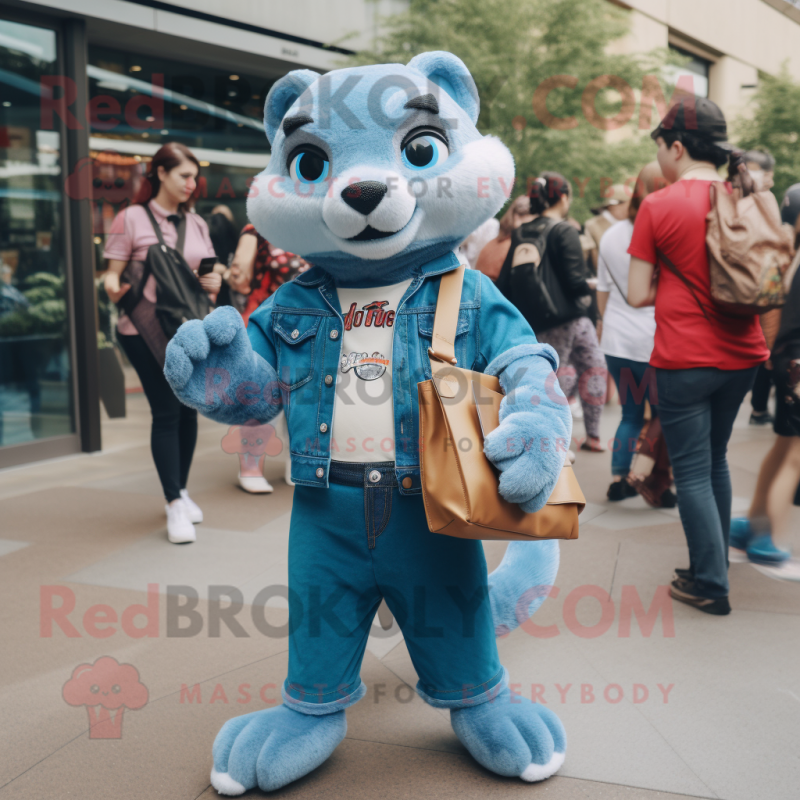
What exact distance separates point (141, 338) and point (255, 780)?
8.78 ft

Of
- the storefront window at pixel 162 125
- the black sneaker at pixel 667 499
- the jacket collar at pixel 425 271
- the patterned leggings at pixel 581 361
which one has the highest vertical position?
the storefront window at pixel 162 125

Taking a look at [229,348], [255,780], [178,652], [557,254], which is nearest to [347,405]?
[229,348]

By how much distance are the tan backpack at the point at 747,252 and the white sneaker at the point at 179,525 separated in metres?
2.82

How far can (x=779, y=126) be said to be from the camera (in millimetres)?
16766

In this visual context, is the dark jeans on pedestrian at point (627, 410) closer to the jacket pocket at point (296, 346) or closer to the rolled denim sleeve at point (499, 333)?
the rolled denim sleeve at point (499, 333)

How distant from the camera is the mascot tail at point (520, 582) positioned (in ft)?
8.69

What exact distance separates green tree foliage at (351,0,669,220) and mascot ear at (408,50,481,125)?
289 inches

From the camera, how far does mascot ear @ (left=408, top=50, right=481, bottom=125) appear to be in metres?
2.34

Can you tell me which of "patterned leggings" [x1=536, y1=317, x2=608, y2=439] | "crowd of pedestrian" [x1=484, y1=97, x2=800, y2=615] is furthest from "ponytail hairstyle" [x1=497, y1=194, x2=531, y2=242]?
"crowd of pedestrian" [x1=484, y1=97, x2=800, y2=615]

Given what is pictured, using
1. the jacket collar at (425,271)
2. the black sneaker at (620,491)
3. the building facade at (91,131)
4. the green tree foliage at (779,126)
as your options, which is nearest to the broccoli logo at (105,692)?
the jacket collar at (425,271)

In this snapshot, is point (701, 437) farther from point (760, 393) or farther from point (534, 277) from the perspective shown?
point (760, 393)

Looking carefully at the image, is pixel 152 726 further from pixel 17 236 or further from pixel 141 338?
pixel 17 236

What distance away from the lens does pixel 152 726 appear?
2.62 meters

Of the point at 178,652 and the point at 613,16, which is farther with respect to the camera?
the point at 613,16
